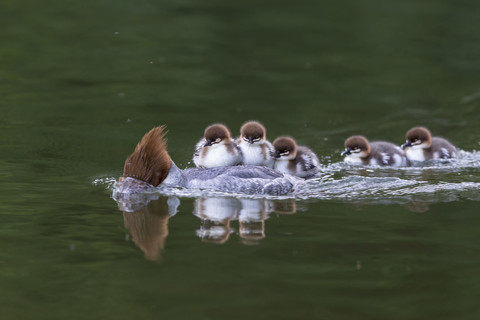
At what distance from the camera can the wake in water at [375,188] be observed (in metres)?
7.29

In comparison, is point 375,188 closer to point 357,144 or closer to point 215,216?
point 357,144

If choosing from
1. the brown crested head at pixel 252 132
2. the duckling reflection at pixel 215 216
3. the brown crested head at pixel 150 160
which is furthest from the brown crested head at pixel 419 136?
the brown crested head at pixel 150 160

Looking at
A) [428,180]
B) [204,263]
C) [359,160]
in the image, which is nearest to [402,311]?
[204,263]

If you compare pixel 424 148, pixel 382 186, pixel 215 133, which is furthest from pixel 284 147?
pixel 424 148

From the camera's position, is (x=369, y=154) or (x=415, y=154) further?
(x=415, y=154)

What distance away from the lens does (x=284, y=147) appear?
8.64 meters

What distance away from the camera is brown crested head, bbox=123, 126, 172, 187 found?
7402 mm

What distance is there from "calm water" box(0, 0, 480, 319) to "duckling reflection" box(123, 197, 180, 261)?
3 cm

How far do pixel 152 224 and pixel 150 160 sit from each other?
118cm

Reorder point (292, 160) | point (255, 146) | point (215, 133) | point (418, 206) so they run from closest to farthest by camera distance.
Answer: point (418, 206)
point (215, 133)
point (255, 146)
point (292, 160)

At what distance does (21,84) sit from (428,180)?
620cm

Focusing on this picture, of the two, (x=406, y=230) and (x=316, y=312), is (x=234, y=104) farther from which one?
(x=316, y=312)

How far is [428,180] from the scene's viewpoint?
26.8 feet

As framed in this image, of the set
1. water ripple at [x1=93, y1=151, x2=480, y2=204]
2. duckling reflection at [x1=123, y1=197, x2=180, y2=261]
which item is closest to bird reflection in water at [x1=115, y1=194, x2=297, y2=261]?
duckling reflection at [x1=123, y1=197, x2=180, y2=261]
